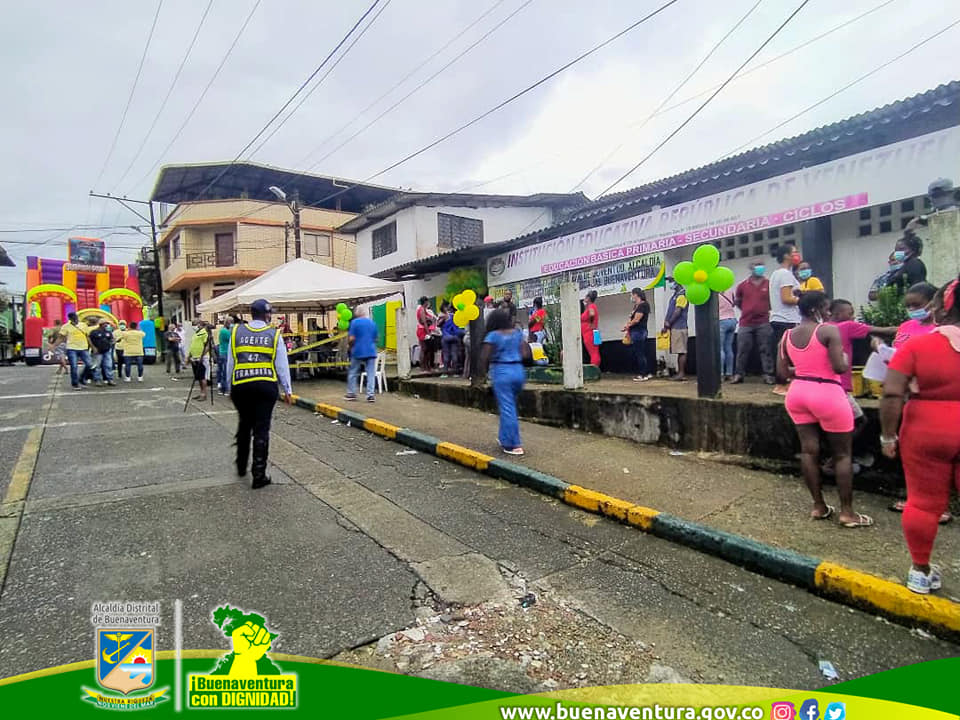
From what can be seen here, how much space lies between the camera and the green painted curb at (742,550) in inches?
126

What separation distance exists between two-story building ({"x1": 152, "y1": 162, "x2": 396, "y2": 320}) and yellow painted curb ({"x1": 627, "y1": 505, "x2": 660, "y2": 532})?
2507 centimetres

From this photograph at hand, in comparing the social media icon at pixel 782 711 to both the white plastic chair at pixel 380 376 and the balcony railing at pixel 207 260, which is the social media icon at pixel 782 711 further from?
the balcony railing at pixel 207 260

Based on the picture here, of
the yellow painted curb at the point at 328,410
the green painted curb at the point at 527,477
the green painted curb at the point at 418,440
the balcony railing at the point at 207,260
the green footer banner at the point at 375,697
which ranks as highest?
the balcony railing at the point at 207,260

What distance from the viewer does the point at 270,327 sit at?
5.16m

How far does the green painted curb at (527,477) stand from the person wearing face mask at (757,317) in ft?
12.3

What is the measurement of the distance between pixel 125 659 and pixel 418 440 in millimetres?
4316

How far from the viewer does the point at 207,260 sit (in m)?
28.3

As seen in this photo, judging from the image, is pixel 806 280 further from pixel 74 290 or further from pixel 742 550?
pixel 74 290

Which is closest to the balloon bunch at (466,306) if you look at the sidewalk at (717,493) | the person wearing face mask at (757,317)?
the sidewalk at (717,493)

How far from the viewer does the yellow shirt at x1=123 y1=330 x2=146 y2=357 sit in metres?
13.5

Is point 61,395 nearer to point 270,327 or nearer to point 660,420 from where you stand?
point 270,327

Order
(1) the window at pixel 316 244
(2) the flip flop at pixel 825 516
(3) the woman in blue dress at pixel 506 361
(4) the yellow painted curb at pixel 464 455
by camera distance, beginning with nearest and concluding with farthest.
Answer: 1. (2) the flip flop at pixel 825 516
2. (4) the yellow painted curb at pixel 464 455
3. (3) the woman in blue dress at pixel 506 361
4. (1) the window at pixel 316 244

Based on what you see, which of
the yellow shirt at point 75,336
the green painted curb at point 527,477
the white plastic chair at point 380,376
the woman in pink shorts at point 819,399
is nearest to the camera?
the woman in pink shorts at point 819,399

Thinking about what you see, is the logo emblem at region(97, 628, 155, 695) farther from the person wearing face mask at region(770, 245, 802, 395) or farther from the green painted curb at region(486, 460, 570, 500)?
the person wearing face mask at region(770, 245, 802, 395)
